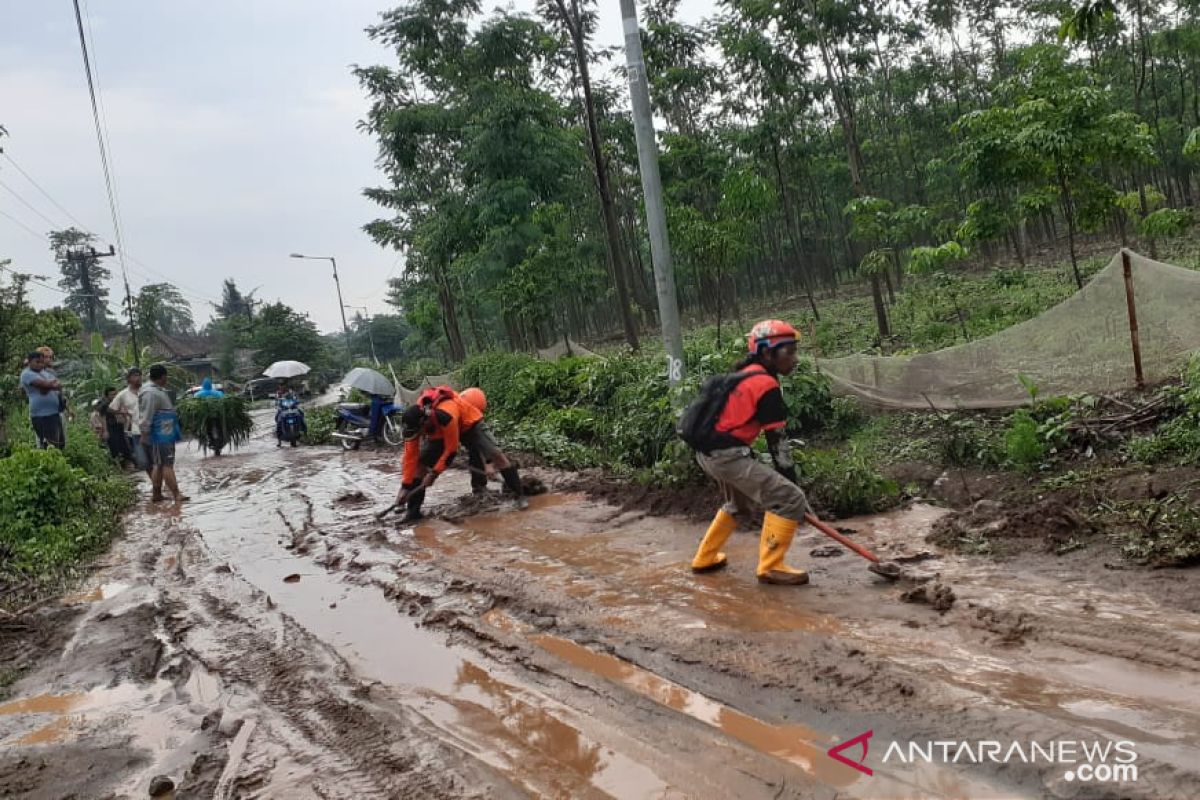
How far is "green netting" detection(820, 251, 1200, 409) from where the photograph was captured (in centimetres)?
702

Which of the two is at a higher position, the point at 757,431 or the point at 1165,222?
the point at 1165,222

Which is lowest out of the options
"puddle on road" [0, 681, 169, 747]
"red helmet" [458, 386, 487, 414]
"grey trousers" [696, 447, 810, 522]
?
"puddle on road" [0, 681, 169, 747]

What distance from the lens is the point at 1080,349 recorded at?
7.46 metres

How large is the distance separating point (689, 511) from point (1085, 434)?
3182 millimetres

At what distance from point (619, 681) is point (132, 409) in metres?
12.4

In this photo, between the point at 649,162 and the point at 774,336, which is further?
the point at 649,162

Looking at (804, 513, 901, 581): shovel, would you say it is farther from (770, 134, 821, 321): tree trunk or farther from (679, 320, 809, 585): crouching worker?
(770, 134, 821, 321): tree trunk

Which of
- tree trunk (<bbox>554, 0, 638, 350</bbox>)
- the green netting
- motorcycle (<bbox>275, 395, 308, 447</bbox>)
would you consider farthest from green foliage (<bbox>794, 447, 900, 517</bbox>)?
motorcycle (<bbox>275, 395, 308, 447</bbox>)

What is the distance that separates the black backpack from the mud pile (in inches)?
63.9

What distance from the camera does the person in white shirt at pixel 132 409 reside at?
12.3 metres

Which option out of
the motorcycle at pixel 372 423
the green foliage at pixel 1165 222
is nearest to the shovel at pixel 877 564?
Result: the green foliage at pixel 1165 222

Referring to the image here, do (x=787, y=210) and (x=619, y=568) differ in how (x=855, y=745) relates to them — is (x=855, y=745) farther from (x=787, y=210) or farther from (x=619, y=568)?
(x=787, y=210)

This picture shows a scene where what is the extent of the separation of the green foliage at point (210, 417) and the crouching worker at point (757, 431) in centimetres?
1472

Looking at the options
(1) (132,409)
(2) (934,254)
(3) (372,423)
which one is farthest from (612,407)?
(1) (132,409)
